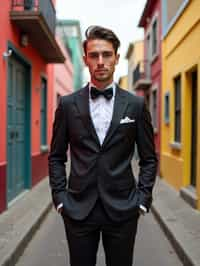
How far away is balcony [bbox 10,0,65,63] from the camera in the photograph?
892 cm

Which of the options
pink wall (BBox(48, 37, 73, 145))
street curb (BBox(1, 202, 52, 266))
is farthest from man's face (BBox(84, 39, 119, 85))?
pink wall (BBox(48, 37, 73, 145))

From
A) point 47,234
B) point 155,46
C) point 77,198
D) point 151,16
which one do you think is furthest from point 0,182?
point 151,16

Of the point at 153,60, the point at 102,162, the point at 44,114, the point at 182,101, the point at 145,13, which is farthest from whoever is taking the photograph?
the point at 145,13

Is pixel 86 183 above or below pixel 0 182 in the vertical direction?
above

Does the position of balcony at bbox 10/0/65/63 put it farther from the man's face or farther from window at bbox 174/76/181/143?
the man's face

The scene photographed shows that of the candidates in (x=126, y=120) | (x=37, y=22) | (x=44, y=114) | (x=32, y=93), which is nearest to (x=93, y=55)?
(x=126, y=120)

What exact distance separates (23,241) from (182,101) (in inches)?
236

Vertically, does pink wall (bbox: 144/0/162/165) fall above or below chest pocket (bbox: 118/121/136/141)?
above

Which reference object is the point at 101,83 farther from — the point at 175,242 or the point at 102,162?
the point at 175,242

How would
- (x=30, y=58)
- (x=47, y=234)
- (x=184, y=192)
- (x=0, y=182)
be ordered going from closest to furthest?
(x=47, y=234), (x=0, y=182), (x=184, y=192), (x=30, y=58)

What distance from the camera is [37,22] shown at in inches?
364

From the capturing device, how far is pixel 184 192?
385 inches

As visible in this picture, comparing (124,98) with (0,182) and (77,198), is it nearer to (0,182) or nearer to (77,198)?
(77,198)

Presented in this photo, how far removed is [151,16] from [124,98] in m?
16.8
